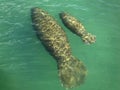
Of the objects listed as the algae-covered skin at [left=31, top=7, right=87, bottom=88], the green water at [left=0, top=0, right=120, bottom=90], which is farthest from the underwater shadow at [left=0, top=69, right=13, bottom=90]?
the algae-covered skin at [left=31, top=7, right=87, bottom=88]

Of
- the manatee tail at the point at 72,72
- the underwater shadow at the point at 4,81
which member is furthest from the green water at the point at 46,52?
the manatee tail at the point at 72,72

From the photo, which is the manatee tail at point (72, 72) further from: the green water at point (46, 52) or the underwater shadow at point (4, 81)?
the underwater shadow at point (4, 81)

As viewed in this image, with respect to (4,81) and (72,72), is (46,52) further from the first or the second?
(4,81)

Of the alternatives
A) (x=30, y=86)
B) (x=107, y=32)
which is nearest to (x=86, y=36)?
(x=107, y=32)

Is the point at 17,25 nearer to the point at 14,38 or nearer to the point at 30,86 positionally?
the point at 14,38

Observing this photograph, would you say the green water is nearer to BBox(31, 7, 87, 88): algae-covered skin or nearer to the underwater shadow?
the underwater shadow

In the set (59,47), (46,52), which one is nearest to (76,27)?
(59,47)
